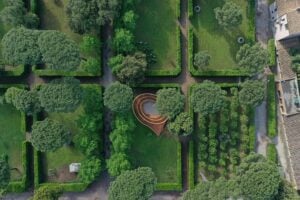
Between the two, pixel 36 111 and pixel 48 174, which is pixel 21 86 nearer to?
pixel 36 111

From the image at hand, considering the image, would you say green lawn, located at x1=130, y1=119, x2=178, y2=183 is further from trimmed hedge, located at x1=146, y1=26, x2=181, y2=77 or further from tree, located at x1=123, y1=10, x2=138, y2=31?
tree, located at x1=123, y1=10, x2=138, y2=31

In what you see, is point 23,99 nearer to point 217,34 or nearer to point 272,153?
point 217,34

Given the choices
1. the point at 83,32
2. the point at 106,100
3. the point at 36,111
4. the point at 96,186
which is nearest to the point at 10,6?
the point at 83,32

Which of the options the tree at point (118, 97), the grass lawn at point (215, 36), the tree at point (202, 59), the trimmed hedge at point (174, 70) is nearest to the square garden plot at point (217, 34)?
the grass lawn at point (215, 36)

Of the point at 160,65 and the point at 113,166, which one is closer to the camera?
the point at 113,166

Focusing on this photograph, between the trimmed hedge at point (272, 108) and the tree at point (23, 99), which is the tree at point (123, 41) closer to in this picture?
the tree at point (23, 99)

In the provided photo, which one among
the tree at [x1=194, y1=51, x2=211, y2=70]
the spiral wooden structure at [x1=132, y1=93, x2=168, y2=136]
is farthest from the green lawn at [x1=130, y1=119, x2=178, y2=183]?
the tree at [x1=194, y1=51, x2=211, y2=70]

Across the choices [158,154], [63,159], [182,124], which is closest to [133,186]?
[158,154]
